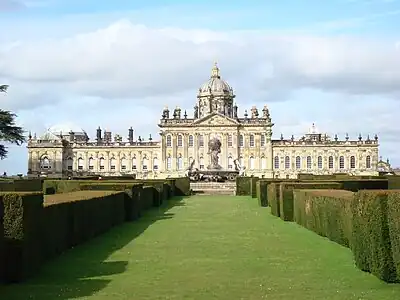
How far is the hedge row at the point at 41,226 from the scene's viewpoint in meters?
10.4

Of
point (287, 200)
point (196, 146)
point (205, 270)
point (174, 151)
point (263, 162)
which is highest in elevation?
point (196, 146)

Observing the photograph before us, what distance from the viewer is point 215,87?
95312 mm

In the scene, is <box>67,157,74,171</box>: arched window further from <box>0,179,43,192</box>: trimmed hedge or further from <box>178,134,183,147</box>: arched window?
<box>0,179,43,192</box>: trimmed hedge

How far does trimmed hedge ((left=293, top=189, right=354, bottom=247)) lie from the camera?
1318 cm

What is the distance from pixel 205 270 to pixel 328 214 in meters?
4.68

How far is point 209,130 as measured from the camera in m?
89.1

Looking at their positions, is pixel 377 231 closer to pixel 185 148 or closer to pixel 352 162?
pixel 185 148

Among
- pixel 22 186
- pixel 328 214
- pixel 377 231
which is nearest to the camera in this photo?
pixel 377 231

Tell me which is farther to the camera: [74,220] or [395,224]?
[74,220]

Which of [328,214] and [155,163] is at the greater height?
[155,163]

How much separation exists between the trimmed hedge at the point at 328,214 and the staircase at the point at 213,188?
28276mm

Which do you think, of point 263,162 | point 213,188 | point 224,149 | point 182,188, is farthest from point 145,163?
point 182,188

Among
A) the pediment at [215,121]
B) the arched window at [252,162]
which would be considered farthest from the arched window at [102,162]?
the arched window at [252,162]

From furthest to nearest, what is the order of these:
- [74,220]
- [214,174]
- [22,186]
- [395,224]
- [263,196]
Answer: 1. [214,174]
2. [263,196]
3. [22,186]
4. [74,220]
5. [395,224]
